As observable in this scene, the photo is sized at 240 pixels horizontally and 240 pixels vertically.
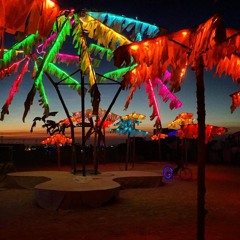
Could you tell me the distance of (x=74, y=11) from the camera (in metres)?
12.6

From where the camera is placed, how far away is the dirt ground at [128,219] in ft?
23.6

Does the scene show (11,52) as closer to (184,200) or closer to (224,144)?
(184,200)

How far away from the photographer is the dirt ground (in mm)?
7199

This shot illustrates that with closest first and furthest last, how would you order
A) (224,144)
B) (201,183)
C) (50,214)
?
1. (201,183)
2. (50,214)
3. (224,144)

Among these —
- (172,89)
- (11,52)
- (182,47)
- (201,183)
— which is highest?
(11,52)

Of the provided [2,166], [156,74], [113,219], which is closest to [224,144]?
[2,166]

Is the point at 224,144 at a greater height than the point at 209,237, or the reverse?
the point at 224,144

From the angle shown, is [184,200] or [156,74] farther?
[184,200]

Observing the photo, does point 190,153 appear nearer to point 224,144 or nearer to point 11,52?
point 224,144

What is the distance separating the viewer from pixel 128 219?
861 cm

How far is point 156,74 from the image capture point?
19.3 ft

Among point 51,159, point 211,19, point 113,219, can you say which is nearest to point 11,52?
point 113,219

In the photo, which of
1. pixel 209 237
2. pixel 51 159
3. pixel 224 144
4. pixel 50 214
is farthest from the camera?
pixel 224 144

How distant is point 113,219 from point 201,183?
391 centimetres
